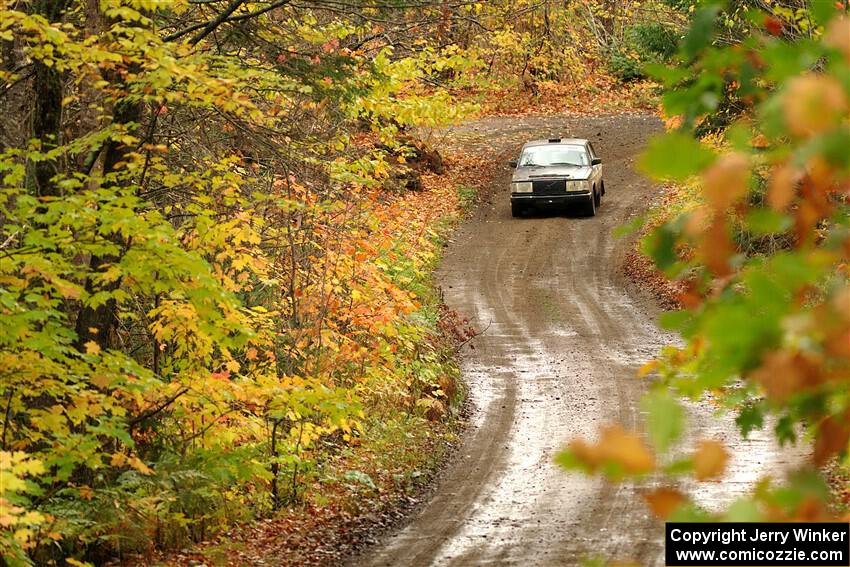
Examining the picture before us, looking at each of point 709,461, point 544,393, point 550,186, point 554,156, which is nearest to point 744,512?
point 709,461

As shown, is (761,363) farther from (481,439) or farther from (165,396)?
(481,439)

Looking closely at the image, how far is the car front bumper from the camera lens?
1079 inches

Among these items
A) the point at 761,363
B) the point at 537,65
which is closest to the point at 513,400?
the point at 761,363

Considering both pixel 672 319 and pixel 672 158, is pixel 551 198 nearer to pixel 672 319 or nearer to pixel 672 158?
pixel 672 319

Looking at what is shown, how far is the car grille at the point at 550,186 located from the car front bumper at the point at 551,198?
0.37 feet

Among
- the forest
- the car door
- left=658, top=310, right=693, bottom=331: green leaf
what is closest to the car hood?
the car door

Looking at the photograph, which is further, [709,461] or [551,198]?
[551,198]

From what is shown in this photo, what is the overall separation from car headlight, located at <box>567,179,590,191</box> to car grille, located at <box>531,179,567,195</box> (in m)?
0.14

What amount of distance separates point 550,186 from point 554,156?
2.75 feet

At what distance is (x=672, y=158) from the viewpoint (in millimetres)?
1793

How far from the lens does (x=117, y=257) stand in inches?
346

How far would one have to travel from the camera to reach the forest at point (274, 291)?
1.88 metres

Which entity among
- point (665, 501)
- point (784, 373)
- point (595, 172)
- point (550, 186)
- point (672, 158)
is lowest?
point (550, 186)

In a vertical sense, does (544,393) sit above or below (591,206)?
below
